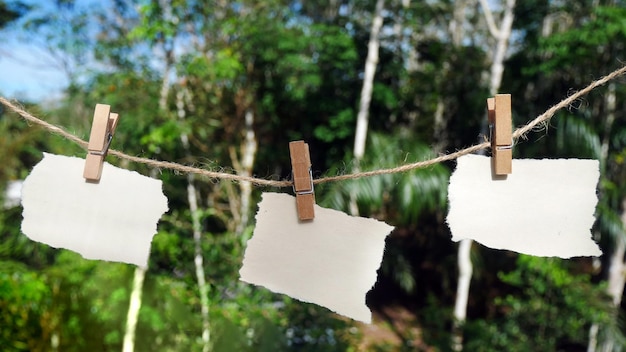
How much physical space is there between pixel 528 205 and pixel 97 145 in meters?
0.48

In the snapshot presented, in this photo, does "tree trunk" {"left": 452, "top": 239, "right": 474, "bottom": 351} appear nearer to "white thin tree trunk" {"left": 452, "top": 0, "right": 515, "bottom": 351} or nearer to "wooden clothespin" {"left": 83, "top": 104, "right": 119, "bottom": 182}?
"white thin tree trunk" {"left": 452, "top": 0, "right": 515, "bottom": 351}

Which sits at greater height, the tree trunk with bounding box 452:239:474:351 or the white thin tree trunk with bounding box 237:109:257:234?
the white thin tree trunk with bounding box 237:109:257:234

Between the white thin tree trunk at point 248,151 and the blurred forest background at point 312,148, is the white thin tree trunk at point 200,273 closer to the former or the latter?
the blurred forest background at point 312,148

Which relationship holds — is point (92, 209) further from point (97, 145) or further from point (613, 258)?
point (613, 258)

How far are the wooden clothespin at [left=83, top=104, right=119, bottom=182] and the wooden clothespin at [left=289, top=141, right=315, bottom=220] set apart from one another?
0.21 m

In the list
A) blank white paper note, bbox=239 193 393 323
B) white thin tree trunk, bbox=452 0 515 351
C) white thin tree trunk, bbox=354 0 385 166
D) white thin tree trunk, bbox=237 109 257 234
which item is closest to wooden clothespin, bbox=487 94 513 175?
blank white paper note, bbox=239 193 393 323

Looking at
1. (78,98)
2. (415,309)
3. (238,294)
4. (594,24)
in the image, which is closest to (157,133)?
(238,294)

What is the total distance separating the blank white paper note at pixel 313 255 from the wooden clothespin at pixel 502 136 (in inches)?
5.9

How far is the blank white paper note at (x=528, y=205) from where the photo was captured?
1.56 feet

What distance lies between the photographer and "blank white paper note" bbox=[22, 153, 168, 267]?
0.51 m

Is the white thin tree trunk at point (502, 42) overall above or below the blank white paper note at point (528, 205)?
above

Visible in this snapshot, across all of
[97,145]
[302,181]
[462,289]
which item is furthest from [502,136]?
[462,289]

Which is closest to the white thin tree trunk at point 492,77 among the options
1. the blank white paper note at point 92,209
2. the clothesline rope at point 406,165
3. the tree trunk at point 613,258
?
the tree trunk at point 613,258

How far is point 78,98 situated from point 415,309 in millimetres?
3584
